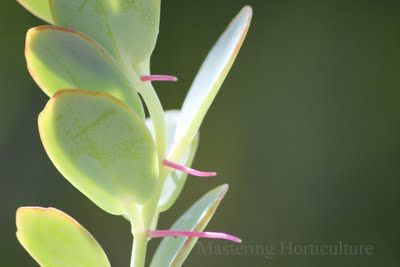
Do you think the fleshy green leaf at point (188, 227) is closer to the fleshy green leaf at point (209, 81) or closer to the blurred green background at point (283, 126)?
the fleshy green leaf at point (209, 81)

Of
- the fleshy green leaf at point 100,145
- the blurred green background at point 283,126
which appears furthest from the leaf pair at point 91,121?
the blurred green background at point 283,126

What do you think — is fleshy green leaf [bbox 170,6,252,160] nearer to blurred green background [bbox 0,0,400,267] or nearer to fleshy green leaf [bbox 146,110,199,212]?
fleshy green leaf [bbox 146,110,199,212]

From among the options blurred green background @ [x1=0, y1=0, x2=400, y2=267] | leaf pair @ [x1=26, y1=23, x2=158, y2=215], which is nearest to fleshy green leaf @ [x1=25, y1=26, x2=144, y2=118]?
leaf pair @ [x1=26, y1=23, x2=158, y2=215]

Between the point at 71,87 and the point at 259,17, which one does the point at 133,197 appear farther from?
the point at 259,17

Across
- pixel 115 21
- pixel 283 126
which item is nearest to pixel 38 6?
pixel 115 21

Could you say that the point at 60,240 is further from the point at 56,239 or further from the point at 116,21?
the point at 116,21
